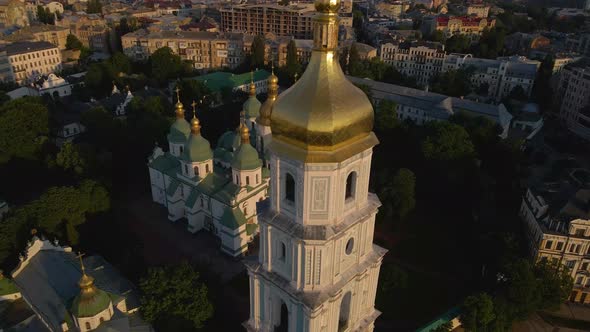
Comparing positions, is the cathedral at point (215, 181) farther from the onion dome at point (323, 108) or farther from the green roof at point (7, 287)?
the onion dome at point (323, 108)

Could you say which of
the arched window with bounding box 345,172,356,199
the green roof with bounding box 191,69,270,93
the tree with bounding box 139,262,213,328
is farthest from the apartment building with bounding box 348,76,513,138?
the arched window with bounding box 345,172,356,199

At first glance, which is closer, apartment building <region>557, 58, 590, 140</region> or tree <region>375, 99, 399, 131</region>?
tree <region>375, 99, 399, 131</region>

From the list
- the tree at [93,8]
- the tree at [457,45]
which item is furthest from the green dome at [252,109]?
the tree at [93,8]

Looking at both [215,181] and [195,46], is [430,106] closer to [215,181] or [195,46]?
[215,181]

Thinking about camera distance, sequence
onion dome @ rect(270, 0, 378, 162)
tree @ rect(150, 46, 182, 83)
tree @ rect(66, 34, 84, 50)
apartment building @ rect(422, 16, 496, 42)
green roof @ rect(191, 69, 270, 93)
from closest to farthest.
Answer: onion dome @ rect(270, 0, 378, 162), green roof @ rect(191, 69, 270, 93), tree @ rect(150, 46, 182, 83), tree @ rect(66, 34, 84, 50), apartment building @ rect(422, 16, 496, 42)

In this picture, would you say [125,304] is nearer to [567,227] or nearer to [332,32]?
[332,32]

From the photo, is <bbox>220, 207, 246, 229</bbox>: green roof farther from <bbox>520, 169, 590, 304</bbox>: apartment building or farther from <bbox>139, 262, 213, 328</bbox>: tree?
<bbox>520, 169, 590, 304</bbox>: apartment building

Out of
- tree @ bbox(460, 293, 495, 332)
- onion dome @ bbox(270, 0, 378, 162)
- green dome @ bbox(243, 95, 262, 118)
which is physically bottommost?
tree @ bbox(460, 293, 495, 332)

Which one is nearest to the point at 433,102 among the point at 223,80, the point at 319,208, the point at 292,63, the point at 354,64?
the point at 354,64
